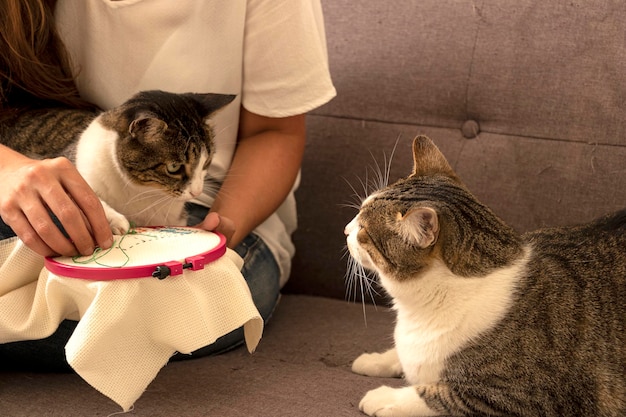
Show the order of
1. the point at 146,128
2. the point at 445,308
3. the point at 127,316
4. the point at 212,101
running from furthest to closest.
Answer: the point at 212,101
the point at 146,128
the point at 445,308
the point at 127,316

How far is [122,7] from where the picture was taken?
1.42 metres

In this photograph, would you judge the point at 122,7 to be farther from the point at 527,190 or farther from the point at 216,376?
the point at 527,190

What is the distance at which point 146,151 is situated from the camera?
50.9 inches

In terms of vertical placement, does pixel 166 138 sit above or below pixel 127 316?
above

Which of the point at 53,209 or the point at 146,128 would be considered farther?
the point at 146,128

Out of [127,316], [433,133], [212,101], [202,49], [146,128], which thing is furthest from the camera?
[433,133]

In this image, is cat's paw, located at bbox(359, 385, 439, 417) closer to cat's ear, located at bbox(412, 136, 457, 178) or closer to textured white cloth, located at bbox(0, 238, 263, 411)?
textured white cloth, located at bbox(0, 238, 263, 411)

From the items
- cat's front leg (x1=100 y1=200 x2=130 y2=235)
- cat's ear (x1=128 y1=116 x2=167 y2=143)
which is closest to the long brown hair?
cat's ear (x1=128 y1=116 x2=167 y2=143)

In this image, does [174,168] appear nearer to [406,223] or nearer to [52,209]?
[52,209]

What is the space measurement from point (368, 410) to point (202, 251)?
13.8 inches

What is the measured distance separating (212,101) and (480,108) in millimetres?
587

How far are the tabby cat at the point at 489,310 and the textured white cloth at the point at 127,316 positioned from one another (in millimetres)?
248

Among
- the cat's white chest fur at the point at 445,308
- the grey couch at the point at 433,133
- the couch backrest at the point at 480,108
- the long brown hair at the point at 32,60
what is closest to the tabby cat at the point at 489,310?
the cat's white chest fur at the point at 445,308

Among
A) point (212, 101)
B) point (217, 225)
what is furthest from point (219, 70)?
point (217, 225)
